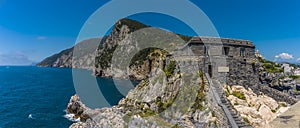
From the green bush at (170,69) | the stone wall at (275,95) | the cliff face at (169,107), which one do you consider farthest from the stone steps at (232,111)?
the stone wall at (275,95)

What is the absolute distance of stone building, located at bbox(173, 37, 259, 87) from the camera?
75.5ft

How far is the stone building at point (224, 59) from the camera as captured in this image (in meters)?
23.0

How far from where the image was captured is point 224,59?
23.2 meters

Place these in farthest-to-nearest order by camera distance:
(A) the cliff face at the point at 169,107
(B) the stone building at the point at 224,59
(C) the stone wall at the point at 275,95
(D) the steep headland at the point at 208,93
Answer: (C) the stone wall at the point at 275,95, (B) the stone building at the point at 224,59, (A) the cliff face at the point at 169,107, (D) the steep headland at the point at 208,93

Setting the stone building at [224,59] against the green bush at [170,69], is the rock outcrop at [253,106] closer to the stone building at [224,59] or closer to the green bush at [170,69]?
the stone building at [224,59]

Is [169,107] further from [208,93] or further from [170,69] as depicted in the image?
[208,93]

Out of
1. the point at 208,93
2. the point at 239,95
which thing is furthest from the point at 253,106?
the point at 208,93

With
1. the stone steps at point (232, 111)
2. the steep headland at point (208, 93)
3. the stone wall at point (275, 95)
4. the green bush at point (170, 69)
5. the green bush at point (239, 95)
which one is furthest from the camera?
the green bush at point (170, 69)

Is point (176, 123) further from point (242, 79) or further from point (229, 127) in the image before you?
point (242, 79)

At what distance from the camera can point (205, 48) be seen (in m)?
23.3

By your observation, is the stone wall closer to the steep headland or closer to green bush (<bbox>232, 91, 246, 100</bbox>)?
the steep headland

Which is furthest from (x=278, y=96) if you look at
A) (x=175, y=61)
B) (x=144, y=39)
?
(x=144, y=39)

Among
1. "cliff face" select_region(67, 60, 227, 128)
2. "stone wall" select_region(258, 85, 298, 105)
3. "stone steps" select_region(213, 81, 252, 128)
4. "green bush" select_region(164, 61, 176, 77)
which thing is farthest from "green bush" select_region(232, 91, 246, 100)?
"green bush" select_region(164, 61, 176, 77)

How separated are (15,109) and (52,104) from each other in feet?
29.5
